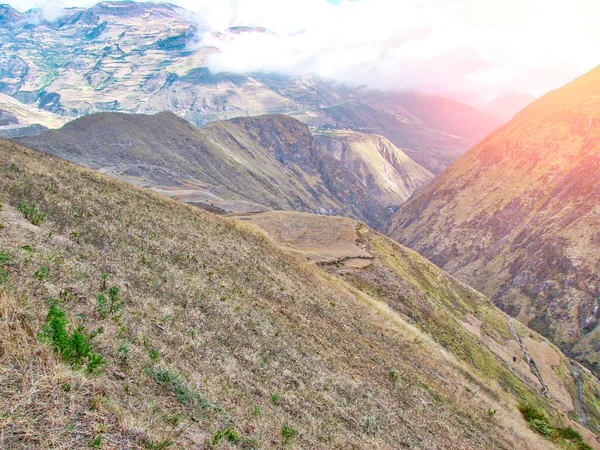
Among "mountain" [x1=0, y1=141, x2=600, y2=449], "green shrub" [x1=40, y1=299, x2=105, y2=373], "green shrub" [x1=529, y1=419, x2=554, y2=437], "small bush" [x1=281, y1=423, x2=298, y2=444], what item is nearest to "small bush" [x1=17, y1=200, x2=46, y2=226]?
"mountain" [x1=0, y1=141, x2=600, y2=449]

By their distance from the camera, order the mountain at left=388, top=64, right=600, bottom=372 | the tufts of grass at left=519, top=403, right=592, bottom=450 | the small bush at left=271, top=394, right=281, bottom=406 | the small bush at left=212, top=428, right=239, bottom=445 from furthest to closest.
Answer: the mountain at left=388, top=64, right=600, bottom=372, the tufts of grass at left=519, top=403, right=592, bottom=450, the small bush at left=271, top=394, right=281, bottom=406, the small bush at left=212, top=428, right=239, bottom=445

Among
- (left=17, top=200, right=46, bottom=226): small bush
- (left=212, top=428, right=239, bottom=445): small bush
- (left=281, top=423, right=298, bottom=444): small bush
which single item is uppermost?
(left=17, top=200, right=46, bottom=226): small bush

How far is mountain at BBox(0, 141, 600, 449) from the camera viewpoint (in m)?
7.62

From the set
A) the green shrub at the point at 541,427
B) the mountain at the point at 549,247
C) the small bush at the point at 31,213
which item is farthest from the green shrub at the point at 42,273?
the mountain at the point at 549,247

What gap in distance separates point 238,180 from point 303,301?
564ft

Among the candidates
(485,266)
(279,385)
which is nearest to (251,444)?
(279,385)

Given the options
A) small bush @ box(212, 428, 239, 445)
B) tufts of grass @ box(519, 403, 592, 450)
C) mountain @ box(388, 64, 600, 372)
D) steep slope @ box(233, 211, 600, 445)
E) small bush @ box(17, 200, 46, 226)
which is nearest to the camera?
small bush @ box(212, 428, 239, 445)

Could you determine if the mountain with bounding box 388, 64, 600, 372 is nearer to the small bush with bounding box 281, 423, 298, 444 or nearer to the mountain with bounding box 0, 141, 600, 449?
the mountain with bounding box 0, 141, 600, 449

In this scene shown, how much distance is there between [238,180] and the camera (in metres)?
193

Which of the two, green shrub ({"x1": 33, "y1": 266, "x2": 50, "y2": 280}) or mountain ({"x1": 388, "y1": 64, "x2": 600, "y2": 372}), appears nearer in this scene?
green shrub ({"x1": 33, "y1": 266, "x2": 50, "y2": 280})

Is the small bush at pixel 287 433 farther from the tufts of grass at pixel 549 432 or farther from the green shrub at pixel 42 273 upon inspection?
the tufts of grass at pixel 549 432

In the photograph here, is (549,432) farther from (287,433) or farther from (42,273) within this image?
(42,273)

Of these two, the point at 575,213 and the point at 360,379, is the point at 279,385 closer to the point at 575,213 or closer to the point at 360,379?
the point at 360,379

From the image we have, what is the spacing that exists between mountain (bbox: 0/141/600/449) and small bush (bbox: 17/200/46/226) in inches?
3.7
